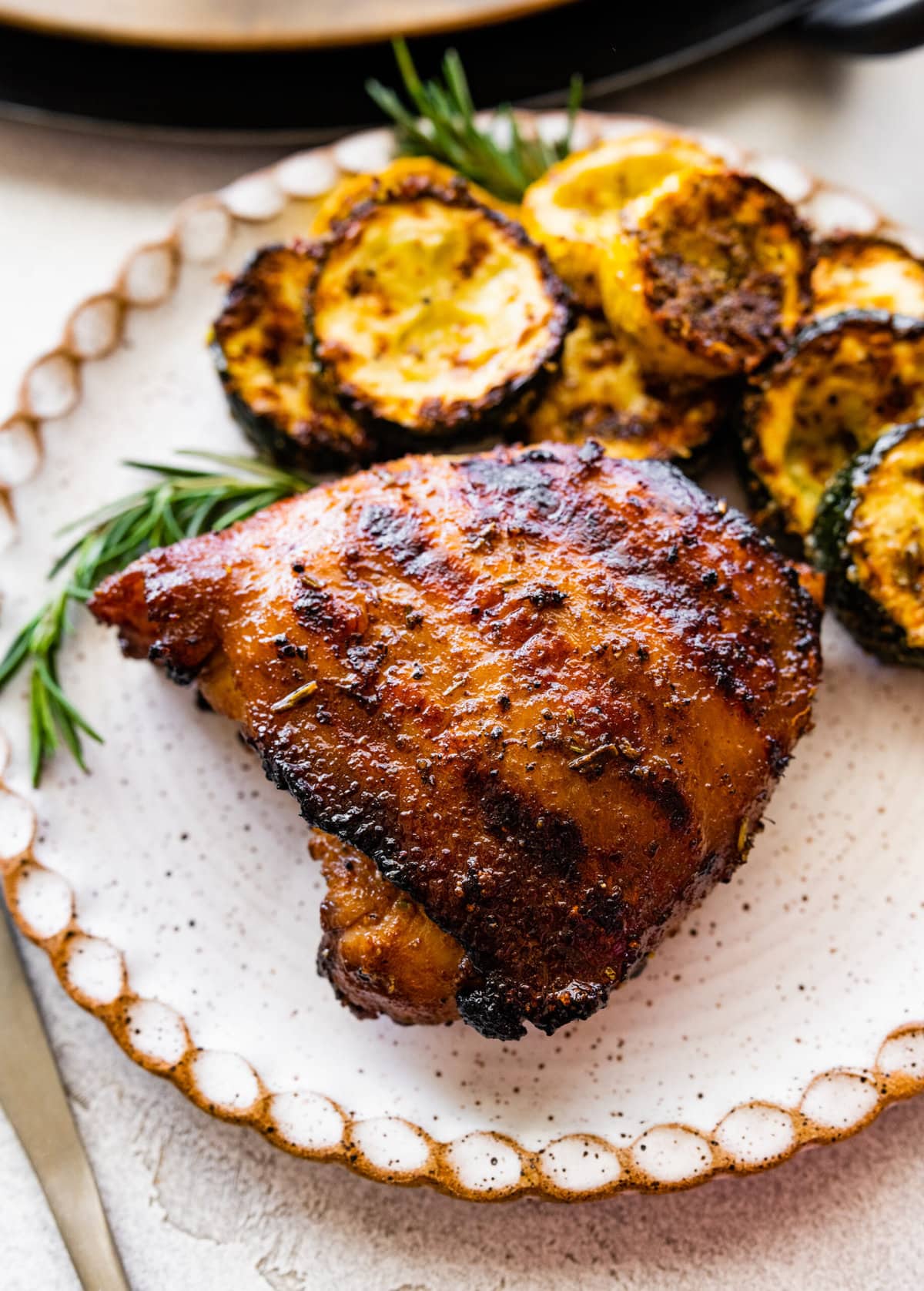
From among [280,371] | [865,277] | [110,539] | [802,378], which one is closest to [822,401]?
[802,378]

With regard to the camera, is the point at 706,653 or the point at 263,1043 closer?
the point at 706,653

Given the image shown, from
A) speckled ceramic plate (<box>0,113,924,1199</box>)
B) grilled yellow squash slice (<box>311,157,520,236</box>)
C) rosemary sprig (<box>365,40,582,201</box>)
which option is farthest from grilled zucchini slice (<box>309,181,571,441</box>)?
speckled ceramic plate (<box>0,113,924,1199</box>)

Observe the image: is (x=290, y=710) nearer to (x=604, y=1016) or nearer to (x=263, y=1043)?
(x=263, y=1043)

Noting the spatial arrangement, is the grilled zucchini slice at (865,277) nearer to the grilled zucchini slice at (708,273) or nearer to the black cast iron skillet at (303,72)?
the grilled zucchini slice at (708,273)

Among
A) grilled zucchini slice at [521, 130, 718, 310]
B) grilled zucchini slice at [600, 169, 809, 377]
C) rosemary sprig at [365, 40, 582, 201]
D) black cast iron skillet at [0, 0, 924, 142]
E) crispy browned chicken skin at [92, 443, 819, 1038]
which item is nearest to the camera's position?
crispy browned chicken skin at [92, 443, 819, 1038]

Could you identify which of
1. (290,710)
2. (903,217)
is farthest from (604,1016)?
(903,217)

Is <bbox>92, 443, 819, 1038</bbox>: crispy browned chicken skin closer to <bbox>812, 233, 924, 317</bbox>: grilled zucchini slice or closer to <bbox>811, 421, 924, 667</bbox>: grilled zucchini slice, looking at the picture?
<bbox>811, 421, 924, 667</bbox>: grilled zucchini slice
